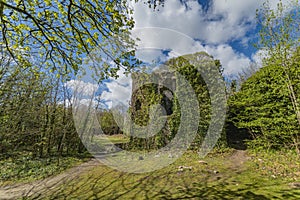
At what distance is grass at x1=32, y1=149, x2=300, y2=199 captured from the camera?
3.22m

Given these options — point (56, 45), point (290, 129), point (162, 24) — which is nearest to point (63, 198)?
point (56, 45)

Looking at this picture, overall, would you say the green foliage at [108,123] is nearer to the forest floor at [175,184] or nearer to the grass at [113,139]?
the grass at [113,139]

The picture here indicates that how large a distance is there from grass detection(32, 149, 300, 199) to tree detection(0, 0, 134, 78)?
276 cm

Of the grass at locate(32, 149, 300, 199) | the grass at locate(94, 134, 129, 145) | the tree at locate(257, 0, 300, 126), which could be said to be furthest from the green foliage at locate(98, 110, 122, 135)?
the tree at locate(257, 0, 300, 126)

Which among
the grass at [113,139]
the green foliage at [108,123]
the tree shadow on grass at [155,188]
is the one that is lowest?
the tree shadow on grass at [155,188]

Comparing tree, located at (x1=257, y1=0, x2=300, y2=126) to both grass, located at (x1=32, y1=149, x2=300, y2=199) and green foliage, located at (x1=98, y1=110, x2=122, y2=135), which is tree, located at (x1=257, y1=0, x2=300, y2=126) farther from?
green foliage, located at (x1=98, y1=110, x2=122, y2=135)

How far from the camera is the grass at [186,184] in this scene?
10.6 feet

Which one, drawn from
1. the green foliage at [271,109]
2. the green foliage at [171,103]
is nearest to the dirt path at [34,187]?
the green foliage at [171,103]

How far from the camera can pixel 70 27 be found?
9.53ft

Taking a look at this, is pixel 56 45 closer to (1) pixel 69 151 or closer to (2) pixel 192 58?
(2) pixel 192 58

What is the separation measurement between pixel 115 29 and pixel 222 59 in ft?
20.4

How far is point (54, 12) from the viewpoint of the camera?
2.68m

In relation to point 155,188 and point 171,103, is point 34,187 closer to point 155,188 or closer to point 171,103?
point 155,188

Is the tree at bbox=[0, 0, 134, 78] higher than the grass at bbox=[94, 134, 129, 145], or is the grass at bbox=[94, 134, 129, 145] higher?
the tree at bbox=[0, 0, 134, 78]
